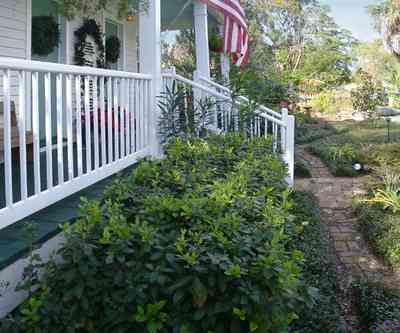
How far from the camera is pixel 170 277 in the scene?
2.32m

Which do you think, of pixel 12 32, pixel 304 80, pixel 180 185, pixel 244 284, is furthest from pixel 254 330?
pixel 304 80

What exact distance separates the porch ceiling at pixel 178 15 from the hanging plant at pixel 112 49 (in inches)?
41.5

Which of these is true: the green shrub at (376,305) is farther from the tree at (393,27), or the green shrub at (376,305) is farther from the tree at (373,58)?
the tree at (373,58)

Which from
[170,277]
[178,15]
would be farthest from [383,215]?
[178,15]

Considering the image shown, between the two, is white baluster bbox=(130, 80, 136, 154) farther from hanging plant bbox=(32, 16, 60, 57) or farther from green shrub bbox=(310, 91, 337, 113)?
green shrub bbox=(310, 91, 337, 113)

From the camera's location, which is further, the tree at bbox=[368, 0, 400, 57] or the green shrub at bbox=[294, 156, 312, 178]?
the tree at bbox=[368, 0, 400, 57]

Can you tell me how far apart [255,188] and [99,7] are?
14.3 feet

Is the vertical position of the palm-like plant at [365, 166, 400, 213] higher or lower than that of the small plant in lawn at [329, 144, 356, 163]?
lower

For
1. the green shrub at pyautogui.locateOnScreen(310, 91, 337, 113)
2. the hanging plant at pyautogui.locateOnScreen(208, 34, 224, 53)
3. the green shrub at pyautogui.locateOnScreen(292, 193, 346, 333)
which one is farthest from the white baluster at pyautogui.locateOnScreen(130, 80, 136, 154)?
the green shrub at pyautogui.locateOnScreen(310, 91, 337, 113)

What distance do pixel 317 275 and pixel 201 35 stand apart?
238 inches

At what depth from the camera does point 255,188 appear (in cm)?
369

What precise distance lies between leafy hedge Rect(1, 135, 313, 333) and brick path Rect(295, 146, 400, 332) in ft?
4.65

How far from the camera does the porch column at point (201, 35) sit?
29.3 feet

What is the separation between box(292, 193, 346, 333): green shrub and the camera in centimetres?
315
